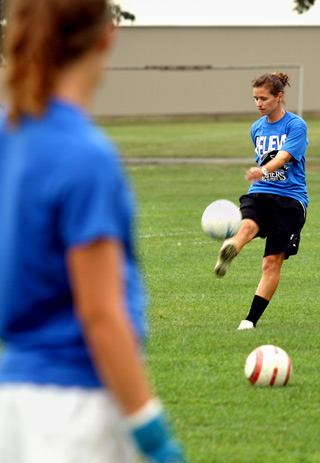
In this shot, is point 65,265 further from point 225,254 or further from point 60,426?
point 225,254

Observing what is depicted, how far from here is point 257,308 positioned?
25.1ft

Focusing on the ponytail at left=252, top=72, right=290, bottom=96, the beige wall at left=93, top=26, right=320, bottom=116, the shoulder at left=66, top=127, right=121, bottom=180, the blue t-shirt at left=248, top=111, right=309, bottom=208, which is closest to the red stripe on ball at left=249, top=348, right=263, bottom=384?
the blue t-shirt at left=248, top=111, right=309, bottom=208

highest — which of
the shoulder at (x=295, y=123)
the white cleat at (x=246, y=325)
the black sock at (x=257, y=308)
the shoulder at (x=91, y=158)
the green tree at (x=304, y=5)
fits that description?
the green tree at (x=304, y=5)

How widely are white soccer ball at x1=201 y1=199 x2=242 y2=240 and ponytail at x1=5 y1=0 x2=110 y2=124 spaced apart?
5.61 metres

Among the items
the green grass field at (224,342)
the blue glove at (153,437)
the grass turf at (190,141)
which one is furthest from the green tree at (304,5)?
the blue glove at (153,437)

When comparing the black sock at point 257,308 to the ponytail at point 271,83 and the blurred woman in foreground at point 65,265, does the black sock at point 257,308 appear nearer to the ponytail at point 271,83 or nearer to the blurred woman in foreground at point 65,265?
the ponytail at point 271,83

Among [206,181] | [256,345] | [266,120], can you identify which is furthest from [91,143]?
[206,181]

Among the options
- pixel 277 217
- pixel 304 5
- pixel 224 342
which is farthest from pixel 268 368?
pixel 304 5

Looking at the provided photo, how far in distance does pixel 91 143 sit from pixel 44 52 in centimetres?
23

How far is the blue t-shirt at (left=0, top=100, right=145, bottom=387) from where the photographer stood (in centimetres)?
194

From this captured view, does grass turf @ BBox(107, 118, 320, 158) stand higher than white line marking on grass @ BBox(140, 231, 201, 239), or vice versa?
white line marking on grass @ BBox(140, 231, 201, 239)

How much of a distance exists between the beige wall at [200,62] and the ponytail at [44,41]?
55526 mm

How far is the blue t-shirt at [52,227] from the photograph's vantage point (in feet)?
6.36

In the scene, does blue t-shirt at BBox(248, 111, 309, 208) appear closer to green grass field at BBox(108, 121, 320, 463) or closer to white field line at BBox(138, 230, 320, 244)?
green grass field at BBox(108, 121, 320, 463)
